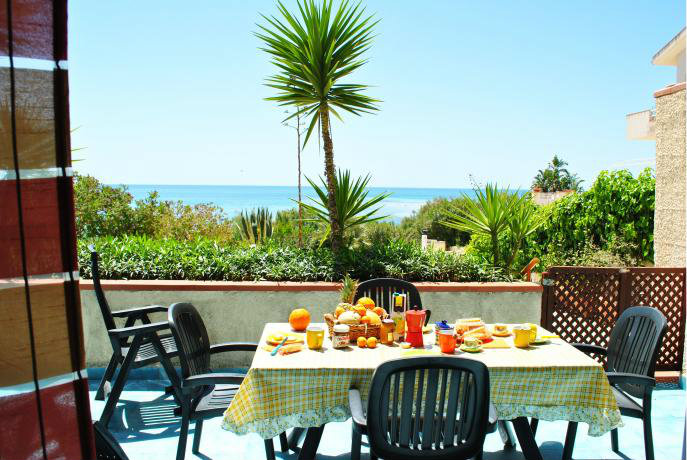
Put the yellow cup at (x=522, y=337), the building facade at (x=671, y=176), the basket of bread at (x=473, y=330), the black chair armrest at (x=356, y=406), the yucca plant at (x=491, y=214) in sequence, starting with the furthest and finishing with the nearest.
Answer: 1. the yucca plant at (x=491, y=214)
2. the building facade at (x=671, y=176)
3. the basket of bread at (x=473, y=330)
4. the yellow cup at (x=522, y=337)
5. the black chair armrest at (x=356, y=406)

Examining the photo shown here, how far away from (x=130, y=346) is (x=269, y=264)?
150cm

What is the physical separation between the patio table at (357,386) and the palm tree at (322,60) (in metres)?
3.22

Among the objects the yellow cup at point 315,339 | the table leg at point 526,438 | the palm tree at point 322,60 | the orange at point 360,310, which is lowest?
the table leg at point 526,438

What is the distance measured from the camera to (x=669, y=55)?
637 inches

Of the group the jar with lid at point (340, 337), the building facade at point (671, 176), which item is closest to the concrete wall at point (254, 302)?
the building facade at point (671, 176)

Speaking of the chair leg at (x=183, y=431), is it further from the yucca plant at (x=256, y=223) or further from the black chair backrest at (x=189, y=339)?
the yucca plant at (x=256, y=223)

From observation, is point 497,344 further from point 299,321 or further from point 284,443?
point 284,443

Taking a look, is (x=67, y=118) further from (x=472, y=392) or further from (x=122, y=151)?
(x=122, y=151)

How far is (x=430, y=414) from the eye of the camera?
2.32 metres

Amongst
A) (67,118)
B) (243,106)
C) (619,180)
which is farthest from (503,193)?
(243,106)

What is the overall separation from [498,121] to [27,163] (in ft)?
258

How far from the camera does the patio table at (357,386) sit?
2609mm

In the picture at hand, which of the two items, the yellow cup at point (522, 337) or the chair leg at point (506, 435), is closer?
the yellow cup at point (522, 337)

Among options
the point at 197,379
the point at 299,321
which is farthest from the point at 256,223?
the point at 197,379
